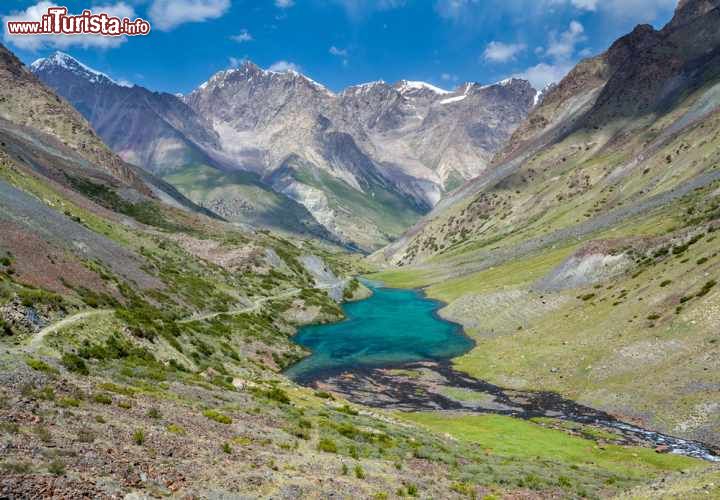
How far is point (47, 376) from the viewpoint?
31.8 m

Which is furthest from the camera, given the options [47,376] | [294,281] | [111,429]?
[294,281]

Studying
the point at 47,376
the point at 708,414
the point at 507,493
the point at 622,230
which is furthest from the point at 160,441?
the point at 622,230

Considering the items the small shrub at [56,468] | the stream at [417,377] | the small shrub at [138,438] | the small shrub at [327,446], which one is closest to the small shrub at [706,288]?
the stream at [417,377]

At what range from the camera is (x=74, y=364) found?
1485 inches

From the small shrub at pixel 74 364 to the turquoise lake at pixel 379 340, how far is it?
50.8m

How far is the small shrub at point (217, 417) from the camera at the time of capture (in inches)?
1378

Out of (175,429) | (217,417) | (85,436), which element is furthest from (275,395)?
(85,436)

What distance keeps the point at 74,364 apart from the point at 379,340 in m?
85.5

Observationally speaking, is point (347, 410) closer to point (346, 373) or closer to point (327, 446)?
point (327, 446)

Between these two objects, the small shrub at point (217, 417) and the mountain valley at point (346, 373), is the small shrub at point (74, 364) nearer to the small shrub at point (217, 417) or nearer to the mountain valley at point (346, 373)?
the mountain valley at point (346, 373)

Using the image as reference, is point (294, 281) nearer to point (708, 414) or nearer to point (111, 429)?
point (708, 414)

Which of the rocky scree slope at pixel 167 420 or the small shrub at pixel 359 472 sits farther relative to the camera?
the small shrub at pixel 359 472

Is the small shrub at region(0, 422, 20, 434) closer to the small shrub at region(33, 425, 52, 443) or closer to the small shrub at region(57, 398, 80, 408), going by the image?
the small shrub at region(33, 425, 52, 443)

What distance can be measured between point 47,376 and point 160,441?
9.24m
